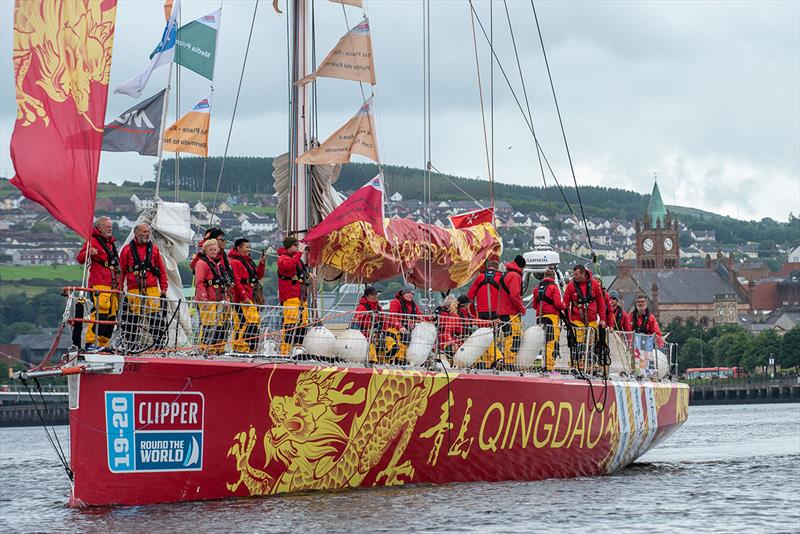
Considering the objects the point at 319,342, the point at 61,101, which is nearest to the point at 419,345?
the point at 319,342

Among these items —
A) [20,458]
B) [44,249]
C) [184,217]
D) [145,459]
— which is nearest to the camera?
[145,459]

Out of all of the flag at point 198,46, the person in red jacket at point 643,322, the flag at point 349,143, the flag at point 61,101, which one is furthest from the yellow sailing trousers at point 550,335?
the flag at point 61,101

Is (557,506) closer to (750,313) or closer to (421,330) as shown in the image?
(421,330)

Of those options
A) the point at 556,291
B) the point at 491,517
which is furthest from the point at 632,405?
the point at 491,517

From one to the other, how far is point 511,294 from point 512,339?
602 millimetres

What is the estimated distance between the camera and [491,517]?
16.0m

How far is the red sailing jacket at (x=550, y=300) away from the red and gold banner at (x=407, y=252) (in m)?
1.57

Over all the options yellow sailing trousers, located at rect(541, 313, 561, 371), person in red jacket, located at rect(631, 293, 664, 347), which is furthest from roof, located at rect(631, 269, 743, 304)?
yellow sailing trousers, located at rect(541, 313, 561, 371)

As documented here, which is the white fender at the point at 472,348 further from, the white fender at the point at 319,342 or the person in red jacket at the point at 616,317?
the person in red jacket at the point at 616,317

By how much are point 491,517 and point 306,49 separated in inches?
294

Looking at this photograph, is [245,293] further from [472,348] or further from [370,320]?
[472,348]

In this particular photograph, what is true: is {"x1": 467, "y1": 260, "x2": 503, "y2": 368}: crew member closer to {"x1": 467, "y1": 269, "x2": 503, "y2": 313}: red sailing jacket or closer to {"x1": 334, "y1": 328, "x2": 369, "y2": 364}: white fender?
{"x1": 467, "y1": 269, "x2": 503, "y2": 313}: red sailing jacket

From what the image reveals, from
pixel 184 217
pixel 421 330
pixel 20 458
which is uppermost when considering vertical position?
pixel 184 217

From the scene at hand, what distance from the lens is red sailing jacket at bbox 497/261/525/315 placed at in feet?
66.3
